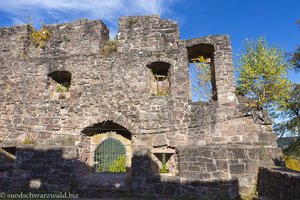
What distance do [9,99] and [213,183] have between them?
8.39 metres

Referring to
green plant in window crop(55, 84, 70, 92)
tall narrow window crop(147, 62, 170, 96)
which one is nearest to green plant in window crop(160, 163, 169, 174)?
tall narrow window crop(147, 62, 170, 96)

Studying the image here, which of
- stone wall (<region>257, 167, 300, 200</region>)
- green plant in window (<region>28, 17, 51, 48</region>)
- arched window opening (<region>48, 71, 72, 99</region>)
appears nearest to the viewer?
stone wall (<region>257, 167, 300, 200</region>)

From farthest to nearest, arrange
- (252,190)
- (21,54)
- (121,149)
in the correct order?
(21,54) → (121,149) → (252,190)

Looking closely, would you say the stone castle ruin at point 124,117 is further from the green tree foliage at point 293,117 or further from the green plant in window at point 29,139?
the green tree foliage at point 293,117

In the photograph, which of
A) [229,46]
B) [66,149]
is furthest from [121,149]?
[229,46]

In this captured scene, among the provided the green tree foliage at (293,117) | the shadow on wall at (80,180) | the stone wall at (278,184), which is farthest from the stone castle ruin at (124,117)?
the green tree foliage at (293,117)

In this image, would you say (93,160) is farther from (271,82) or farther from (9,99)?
(271,82)

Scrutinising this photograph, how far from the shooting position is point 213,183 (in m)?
6.92

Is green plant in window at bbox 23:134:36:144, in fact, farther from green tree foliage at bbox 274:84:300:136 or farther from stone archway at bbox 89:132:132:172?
green tree foliage at bbox 274:84:300:136

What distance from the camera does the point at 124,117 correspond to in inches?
336

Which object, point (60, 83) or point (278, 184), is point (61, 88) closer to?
point (60, 83)

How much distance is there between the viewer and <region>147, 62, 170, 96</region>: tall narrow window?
9203 millimetres

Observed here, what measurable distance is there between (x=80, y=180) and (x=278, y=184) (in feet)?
19.6

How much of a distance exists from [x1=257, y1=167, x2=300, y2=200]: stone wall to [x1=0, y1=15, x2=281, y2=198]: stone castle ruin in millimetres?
454
